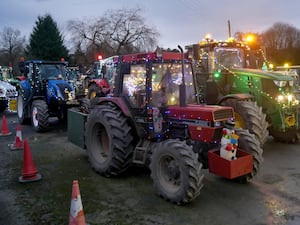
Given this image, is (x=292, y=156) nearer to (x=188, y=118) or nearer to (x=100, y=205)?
(x=188, y=118)

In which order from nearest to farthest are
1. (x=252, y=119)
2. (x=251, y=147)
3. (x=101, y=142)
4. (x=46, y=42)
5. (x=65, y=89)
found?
1. (x=251, y=147)
2. (x=101, y=142)
3. (x=252, y=119)
4. (x=65, y=89)
5. (x=46, y=42)

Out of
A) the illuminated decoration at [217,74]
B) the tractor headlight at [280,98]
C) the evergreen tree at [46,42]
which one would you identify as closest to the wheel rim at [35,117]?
the illuminated decoration at [217,74]

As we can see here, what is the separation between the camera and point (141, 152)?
599cm

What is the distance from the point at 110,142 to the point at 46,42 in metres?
36.0

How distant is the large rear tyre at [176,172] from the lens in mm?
4809

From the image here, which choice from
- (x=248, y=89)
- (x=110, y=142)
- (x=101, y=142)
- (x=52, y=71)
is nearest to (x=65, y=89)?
(x=52, y=71)

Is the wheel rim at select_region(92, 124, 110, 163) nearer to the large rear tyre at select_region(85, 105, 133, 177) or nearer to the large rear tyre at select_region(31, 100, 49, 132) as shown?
the large rear tyre at select_region(85, 105, 133, 177)

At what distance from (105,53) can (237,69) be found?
1133 inches

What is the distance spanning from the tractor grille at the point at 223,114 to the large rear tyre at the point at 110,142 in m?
1.62

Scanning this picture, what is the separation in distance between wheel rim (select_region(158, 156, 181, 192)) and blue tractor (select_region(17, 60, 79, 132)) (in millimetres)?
6306

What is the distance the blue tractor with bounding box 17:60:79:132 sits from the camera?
10.9m

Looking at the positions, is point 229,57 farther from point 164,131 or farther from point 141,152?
point 141,152

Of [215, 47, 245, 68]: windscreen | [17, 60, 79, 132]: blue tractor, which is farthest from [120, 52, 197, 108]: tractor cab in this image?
[17, 60, 79, 132]: blue tractor

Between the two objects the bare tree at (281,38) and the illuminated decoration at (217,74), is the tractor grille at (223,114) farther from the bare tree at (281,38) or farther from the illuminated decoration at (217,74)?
the bare tree at (281,38)
